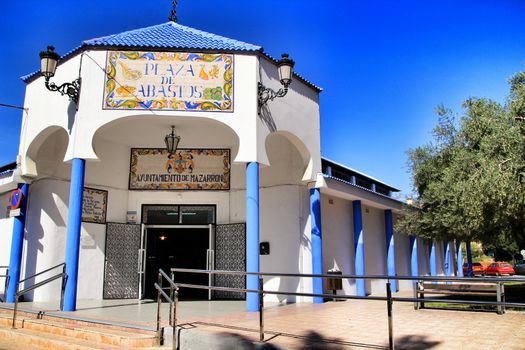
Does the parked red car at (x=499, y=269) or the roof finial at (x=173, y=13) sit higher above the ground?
the roof finial at (x=173, y=13)

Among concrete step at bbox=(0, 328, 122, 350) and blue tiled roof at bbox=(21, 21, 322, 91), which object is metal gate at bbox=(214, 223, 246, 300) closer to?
blue tiled roof at bbox=(21, 21, 322, 91)

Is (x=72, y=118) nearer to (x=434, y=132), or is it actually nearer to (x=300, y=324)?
(x=300, y=324)

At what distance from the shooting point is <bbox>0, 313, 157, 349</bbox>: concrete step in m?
6.27

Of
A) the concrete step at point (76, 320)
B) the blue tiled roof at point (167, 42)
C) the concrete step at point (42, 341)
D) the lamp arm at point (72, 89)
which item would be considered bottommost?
the concrete step at point (42, 341)

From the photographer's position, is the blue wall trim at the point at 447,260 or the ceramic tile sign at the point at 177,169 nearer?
the ceramic tile sign at the point at 177,169

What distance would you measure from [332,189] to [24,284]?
827cm

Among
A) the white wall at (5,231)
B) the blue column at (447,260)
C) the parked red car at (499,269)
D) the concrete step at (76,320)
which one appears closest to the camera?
the concrete step at (76,320)

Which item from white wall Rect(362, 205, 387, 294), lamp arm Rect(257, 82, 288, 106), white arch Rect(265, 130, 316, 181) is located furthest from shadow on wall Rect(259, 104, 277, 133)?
white wall Rect(362, 205, 387, 294)

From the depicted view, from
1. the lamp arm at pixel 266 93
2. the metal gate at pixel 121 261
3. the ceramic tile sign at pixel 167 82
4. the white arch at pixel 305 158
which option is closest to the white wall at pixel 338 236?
the white arch at pixel 305 158

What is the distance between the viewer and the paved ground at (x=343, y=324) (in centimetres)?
570

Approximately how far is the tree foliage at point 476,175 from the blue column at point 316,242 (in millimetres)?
3054

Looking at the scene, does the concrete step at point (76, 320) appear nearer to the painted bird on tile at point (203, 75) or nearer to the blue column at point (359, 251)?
the painted bird on tile at point (203, 75)

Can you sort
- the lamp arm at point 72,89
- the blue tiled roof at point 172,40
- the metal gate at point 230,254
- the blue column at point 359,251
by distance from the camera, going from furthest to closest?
the blue column at point 359,251
the metal gate at point 230,254
the blue tiled roof at point 172,40
the lamp arm at point 72,89

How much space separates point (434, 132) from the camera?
12.3 meters
